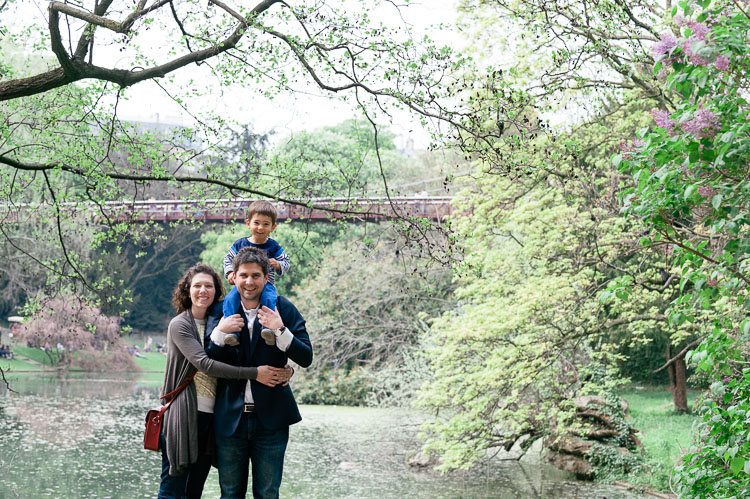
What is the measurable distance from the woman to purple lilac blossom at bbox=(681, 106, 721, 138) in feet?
6.61

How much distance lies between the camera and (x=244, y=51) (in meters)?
5.63

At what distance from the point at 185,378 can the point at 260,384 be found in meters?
0.38

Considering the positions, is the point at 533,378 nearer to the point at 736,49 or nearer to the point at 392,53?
the point at 392,53

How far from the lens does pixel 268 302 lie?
3.21 meters

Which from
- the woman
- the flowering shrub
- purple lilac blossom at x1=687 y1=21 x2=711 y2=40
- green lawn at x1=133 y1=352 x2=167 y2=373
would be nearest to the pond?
the flowering shrub

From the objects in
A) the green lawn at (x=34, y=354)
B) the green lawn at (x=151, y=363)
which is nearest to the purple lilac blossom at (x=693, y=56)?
the green lawn at (x=34, y=354)

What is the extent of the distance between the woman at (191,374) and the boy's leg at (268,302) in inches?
4.1

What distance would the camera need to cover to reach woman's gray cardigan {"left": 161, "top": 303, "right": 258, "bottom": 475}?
3137 mm

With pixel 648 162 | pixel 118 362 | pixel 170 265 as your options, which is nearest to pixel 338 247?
pixel 118 362

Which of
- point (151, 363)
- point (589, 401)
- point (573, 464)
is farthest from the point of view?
point (151, 363)

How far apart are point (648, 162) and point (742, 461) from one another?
1.38 m

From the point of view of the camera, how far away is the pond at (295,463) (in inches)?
374

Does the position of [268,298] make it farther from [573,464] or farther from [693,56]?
[573,464]

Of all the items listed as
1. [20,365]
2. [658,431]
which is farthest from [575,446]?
[20,365]
